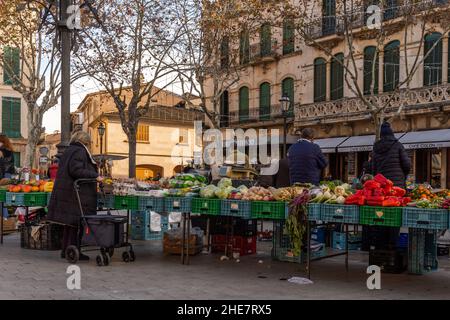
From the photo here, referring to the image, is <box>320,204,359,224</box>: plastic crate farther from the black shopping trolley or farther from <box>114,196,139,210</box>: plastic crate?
<box>114,196,139,210</box>: plastic crate

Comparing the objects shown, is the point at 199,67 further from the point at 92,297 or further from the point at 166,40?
the point at 92,297

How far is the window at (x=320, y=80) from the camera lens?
32.3 meters

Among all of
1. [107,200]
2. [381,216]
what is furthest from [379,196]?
[107,200]

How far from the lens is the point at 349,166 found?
30.8m

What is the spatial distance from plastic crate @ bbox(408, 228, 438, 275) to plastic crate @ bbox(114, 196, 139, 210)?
4046 millimetres

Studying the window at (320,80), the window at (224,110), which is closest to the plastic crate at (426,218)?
the window at (320,80)

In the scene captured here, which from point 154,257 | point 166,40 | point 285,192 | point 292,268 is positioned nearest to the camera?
point 285,192

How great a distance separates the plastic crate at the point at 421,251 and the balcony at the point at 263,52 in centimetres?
2654

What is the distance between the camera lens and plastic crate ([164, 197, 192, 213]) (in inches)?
353

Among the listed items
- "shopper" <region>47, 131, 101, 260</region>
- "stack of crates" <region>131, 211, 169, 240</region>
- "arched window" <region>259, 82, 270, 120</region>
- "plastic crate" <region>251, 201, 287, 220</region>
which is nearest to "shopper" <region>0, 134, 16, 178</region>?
"stack of crates" <region>131, 211, 169, 240</region>

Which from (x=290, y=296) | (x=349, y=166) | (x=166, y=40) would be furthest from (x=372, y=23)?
(x=290, y=296)

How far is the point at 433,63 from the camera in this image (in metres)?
26.3

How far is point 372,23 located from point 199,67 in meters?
6.41

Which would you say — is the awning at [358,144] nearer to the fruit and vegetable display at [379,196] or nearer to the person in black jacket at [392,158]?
the person in black jacket at [392,158]
